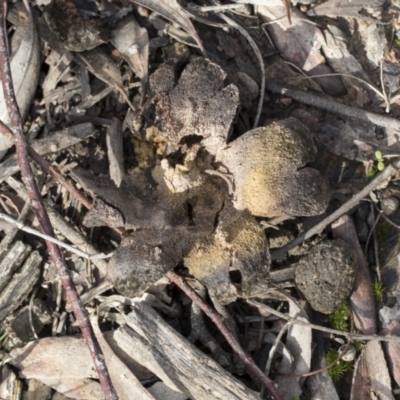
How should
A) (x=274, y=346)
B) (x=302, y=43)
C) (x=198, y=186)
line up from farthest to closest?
(x=302, y=43)
(x=274, y=346)
(x=198, y=186)

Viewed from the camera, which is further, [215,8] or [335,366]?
[215,8]

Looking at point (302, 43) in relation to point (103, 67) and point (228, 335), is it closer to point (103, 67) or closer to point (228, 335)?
point (103, 67)

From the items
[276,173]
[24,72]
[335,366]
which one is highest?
[24,72]

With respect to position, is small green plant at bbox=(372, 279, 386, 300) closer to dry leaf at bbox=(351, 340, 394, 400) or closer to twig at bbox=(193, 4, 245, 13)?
dry leaf at bbox=(351, 340, 394, 400)

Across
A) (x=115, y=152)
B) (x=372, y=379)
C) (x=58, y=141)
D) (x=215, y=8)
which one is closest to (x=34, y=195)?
(x=58, y=141)

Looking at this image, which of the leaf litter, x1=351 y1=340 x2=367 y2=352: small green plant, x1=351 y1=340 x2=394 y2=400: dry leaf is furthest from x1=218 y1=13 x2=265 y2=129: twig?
x1=351 y1=340 x2=394 y2=400: dry leaf

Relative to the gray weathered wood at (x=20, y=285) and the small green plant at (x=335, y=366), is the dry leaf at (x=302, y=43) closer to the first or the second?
the small green plant at (x=335, y=366)

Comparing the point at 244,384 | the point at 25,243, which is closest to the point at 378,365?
the point at 244,384
